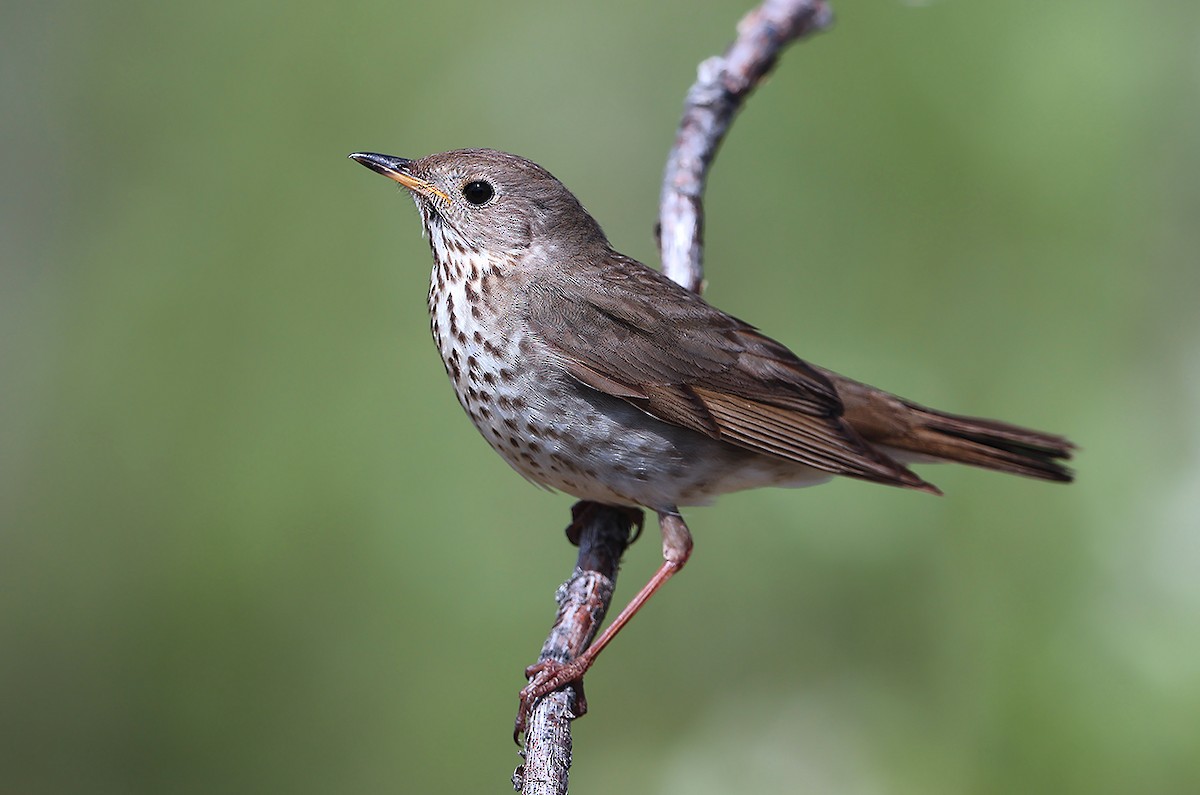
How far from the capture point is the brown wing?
4.26 m

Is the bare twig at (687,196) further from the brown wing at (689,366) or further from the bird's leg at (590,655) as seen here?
the brown wing at (689,366)

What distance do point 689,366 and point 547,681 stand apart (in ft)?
3.88

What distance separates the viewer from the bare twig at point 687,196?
4.04 m

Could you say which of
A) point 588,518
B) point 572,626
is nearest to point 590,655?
point 572,626

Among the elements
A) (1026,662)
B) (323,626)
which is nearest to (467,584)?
(323,626)

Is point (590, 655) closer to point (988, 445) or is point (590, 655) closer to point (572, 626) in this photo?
point (572, 626)

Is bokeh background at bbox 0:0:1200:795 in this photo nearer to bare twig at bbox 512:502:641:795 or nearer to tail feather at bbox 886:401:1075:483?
tail feather at bbox 886:401:1075:483

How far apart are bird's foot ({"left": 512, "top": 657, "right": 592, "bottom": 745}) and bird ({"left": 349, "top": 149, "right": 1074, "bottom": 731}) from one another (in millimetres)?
192

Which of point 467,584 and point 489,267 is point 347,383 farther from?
point 489,267

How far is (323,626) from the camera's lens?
17.7 feet

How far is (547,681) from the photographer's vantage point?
12.5 feet

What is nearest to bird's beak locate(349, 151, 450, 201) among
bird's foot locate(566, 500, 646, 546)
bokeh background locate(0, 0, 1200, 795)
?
bird's foot locate(566, 500, 646, 546)

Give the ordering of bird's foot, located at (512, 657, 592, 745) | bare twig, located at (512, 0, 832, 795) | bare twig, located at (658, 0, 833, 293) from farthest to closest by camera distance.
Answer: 1. bare twig, located at (658, 0, 833, 293)
2. bare twig, located at (512, 0, 832, 795)
3. bird's foot, located at (512, 657, 592, 745)

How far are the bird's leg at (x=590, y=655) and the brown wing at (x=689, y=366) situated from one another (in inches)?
14.3
